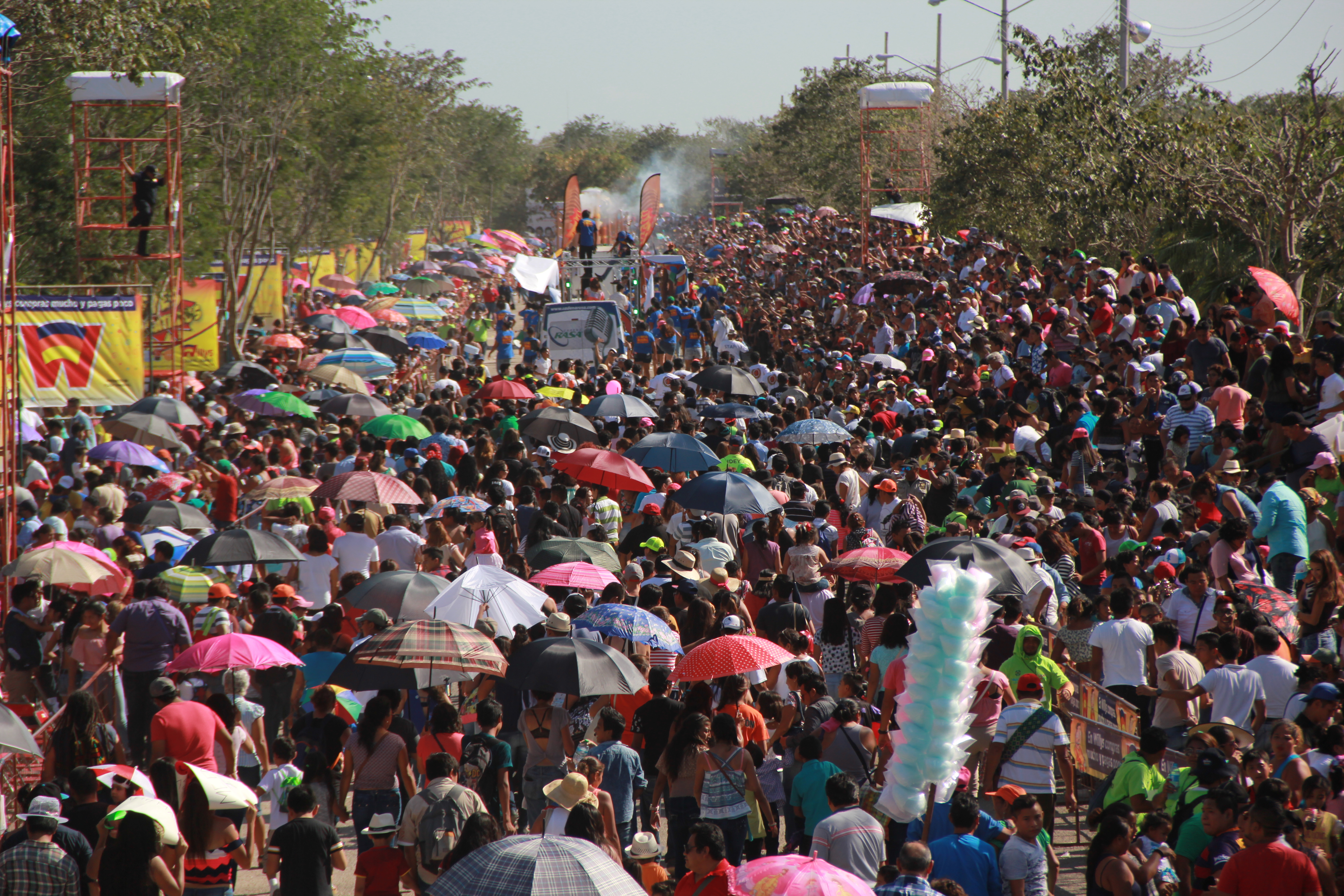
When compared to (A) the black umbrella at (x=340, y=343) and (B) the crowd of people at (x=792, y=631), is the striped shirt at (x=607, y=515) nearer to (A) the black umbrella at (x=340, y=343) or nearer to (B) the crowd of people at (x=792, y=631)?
(B) the crowd of people at (x=792, y=631)

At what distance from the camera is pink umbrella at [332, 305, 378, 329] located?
35.3 m

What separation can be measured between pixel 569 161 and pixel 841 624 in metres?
118

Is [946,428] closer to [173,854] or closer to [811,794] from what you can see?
[811,794]

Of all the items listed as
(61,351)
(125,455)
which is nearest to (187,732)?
(125,455)

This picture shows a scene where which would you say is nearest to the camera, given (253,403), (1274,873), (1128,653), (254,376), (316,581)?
(1274,873)

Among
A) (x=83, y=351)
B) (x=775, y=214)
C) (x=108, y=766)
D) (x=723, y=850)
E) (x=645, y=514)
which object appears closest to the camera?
(x=723, y=850)

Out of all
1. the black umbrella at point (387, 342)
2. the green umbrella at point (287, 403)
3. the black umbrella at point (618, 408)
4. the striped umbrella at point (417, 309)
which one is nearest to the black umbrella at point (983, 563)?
the black umbrella at point (618, 408)

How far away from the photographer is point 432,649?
326 inches

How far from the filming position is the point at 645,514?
1307 centimetres

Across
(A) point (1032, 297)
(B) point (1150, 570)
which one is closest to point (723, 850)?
(B) point (1150, 570)

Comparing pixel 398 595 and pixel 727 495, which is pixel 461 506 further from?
pixel 398 595

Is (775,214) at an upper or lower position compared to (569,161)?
lower

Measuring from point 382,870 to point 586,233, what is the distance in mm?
28690

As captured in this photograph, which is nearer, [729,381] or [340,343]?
[729,381]
